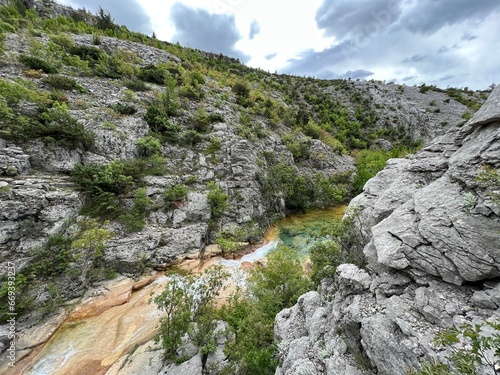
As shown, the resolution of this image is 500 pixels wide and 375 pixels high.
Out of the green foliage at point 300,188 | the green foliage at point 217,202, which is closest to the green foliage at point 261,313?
the green foliage at point 217,202

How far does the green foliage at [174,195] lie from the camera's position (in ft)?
49.2

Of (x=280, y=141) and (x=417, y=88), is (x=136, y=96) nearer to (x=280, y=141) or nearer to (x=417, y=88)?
(x=280, y=141)

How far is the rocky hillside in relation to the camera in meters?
3.87

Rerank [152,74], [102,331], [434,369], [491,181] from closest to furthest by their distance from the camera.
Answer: [434,369], [491,181], [102,331], [152,74]

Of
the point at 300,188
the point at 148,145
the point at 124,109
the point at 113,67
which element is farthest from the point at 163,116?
the point at 300,188

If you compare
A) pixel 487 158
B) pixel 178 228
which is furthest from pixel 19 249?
pixel 487 158

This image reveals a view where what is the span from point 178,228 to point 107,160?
7621 mm

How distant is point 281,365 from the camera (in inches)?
219

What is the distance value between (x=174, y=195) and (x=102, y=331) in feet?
28.1

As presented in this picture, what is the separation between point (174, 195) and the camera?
593 inches

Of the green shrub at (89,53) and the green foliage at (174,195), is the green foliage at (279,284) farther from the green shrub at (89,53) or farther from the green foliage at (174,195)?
the green shrub at (89,53)

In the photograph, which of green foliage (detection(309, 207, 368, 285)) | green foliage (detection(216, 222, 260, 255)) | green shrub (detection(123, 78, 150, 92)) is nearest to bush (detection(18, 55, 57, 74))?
green shrub (detection(123, 78, 150, 92))

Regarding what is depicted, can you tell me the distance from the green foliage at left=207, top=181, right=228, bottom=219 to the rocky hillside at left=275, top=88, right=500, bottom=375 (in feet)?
35.0

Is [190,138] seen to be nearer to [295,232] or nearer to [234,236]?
[234,236]
